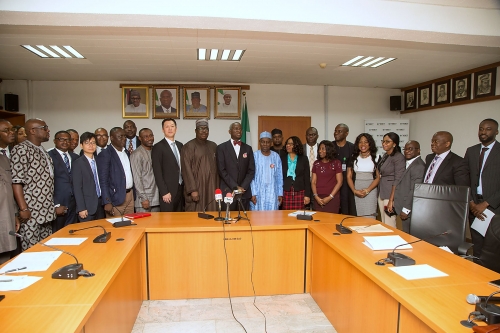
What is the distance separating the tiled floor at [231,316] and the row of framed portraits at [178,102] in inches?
175

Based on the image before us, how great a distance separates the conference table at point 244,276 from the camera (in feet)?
4.43

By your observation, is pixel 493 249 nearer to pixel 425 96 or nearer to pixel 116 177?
pixel 116 177

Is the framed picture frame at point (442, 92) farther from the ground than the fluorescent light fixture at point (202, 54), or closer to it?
closer to it

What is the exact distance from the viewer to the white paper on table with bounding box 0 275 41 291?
1.49 m

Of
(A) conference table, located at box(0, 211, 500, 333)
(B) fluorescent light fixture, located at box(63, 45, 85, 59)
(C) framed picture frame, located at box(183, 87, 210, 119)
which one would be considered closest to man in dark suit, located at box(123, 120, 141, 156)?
(B) fluorescent light fixture, located at box(63, 45, 85, 59)

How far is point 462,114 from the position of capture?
231 inches

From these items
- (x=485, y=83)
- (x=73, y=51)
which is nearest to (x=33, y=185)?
(x=73, y=51)

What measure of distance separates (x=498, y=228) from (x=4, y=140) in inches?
150

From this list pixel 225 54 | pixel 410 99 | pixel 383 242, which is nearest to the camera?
pixel 383 242

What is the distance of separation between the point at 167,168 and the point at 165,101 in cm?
322

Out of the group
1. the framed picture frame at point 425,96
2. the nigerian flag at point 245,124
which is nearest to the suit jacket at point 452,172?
the framed picture frame at point 425,96

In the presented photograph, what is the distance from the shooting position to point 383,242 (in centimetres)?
215

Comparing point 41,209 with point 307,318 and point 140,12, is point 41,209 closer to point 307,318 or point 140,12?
point 140,12

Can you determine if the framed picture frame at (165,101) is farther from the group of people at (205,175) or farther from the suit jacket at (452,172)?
the suit jacket at (452,172)
